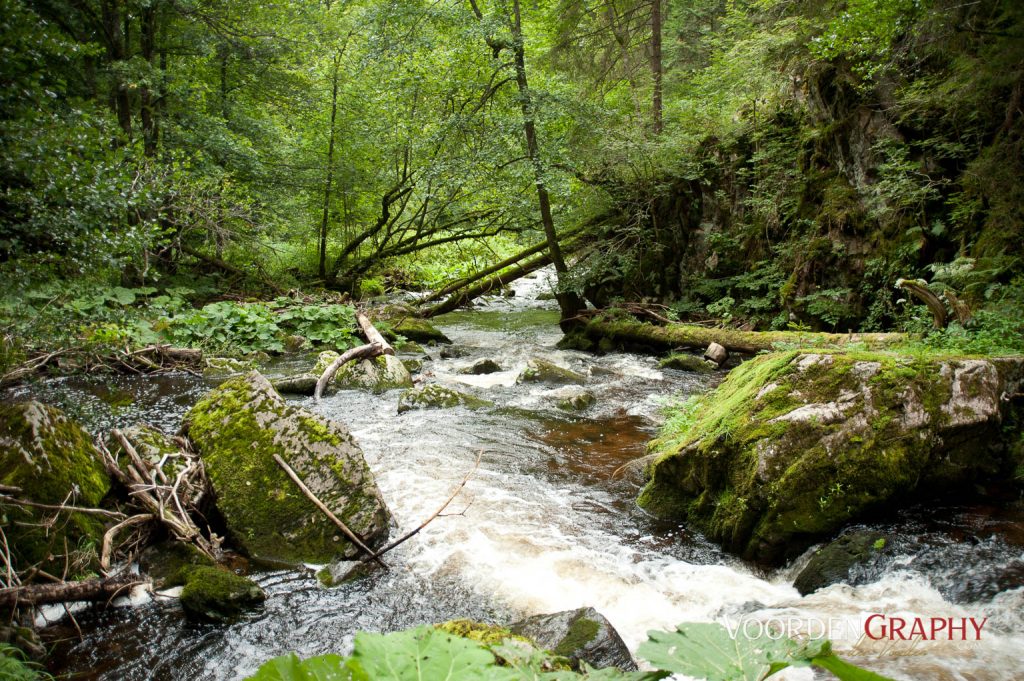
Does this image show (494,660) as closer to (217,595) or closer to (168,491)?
(217,595)

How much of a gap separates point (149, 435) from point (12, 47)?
10.8ft

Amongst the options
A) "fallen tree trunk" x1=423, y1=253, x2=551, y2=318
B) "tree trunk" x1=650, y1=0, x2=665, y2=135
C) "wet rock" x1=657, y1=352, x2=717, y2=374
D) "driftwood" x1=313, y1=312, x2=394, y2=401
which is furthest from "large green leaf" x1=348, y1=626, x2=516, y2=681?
"fallen tree trunk" x1=423, y1=253, x2=551, y2=318

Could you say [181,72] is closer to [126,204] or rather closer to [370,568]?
[126,204]

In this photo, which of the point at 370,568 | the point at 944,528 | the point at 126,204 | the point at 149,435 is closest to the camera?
the point at 944,528

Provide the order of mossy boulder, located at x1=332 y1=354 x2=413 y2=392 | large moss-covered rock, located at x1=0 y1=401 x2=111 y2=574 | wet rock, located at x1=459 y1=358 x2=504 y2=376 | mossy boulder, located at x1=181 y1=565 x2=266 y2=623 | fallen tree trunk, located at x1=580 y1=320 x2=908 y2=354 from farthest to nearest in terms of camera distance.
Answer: wet rock, located at x1=459 y1=358 x2=504 y2=376 < mossy boulder, located at x1=332 y1=354 x2=413 y2=392 < fallen tree trunk, located at x1=580 y1=320 x2=908 y2=354 < large moss-covered rock, located at x1=0 y1=401 x2=111 y2=574 < mossy boulder, located at x1=181 y1=565 x2=266 y2=623

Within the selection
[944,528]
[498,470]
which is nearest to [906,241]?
[944,528]

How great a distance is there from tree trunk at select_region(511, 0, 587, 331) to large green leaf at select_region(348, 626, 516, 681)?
11688 mm

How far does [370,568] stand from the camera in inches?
164

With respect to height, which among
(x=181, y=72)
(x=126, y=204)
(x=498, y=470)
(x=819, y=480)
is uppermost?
(x=181, y=72)

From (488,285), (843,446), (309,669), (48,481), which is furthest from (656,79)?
(309,669)

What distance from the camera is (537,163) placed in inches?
479

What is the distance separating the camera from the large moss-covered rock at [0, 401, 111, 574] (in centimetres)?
355

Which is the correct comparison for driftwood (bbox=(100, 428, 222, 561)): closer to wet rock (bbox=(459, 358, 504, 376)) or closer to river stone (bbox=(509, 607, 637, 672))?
river stone (bbox=(509, 607, 637, 672))

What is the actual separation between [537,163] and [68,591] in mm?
10737
